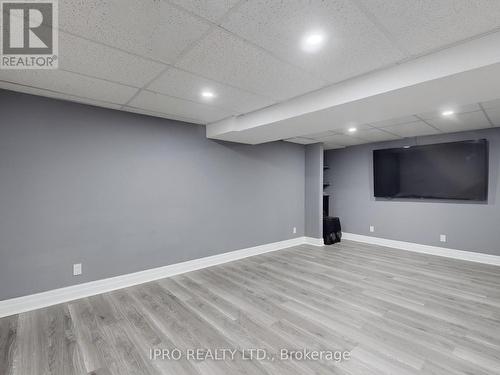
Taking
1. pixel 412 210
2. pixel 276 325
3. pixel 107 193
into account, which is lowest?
pixel 276 325

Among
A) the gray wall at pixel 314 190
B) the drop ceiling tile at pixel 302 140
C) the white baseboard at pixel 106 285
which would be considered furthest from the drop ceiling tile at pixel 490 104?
the white baseboard at pixel 106 285

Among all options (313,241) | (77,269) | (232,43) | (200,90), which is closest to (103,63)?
(200,90)

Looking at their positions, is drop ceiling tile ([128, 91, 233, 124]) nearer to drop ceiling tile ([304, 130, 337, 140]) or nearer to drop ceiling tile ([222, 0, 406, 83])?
drop ceiling tile ([222, 0, 406, 83])

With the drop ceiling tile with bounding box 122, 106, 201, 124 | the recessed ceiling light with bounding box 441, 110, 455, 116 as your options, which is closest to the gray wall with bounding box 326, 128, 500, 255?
the recessed ceiling light with bounding box 441, 110, 455, 116

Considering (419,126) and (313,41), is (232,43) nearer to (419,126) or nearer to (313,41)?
(313,41)

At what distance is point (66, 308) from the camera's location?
2736mm

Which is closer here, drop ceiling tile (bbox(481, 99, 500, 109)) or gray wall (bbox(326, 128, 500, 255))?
drop ceiling tile (bbox(481, 99, 500, 109))

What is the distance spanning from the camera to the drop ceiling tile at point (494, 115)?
10.8 feet

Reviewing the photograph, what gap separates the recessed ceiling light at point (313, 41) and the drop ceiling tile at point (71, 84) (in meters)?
1.79

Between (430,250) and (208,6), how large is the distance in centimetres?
553

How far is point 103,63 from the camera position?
2072 mm

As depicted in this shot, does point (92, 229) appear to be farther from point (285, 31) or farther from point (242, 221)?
point (285, 31)

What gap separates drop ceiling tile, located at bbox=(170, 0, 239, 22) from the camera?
4.63ft

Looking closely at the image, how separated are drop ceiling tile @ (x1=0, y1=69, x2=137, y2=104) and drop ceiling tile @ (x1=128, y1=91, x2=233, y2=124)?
0.53 ft
